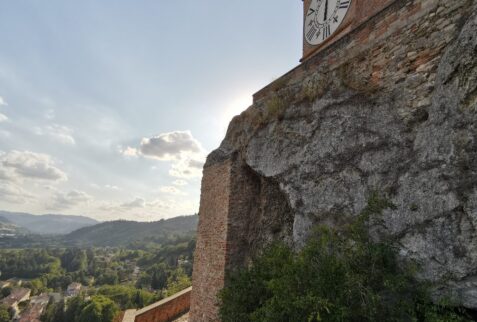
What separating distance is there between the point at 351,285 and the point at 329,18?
290 inches

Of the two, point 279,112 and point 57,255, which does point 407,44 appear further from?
point 57,255

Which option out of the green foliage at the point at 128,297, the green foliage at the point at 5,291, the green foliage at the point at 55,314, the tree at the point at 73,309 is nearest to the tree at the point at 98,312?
the green foliage at the point at 128,297

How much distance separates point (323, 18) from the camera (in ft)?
26.1

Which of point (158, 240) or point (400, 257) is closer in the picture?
point (400, 257)

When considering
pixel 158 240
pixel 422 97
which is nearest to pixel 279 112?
pixel 422 97

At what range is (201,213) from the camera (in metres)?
6.04

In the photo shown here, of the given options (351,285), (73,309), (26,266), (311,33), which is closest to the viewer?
(351,285)

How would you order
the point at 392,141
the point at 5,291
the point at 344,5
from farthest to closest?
1. the point at 5,291
2. the point at 344,5
3. the point at 392,141

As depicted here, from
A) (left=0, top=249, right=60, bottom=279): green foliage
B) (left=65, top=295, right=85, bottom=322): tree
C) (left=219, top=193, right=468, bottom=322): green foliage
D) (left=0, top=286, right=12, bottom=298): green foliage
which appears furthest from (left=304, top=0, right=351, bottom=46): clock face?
(left=0, top=249, right=60, bottom=279): green foliage

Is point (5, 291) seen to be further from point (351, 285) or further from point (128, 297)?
point (351, 285)

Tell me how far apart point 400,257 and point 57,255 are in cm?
14036

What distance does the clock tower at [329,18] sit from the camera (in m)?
6.86

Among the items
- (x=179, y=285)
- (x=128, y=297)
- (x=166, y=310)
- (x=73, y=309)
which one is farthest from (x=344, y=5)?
(x=73, y=309)

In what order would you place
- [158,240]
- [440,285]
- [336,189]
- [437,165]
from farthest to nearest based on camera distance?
[158,240]
[336,189]
[437,165]
[440,285]
